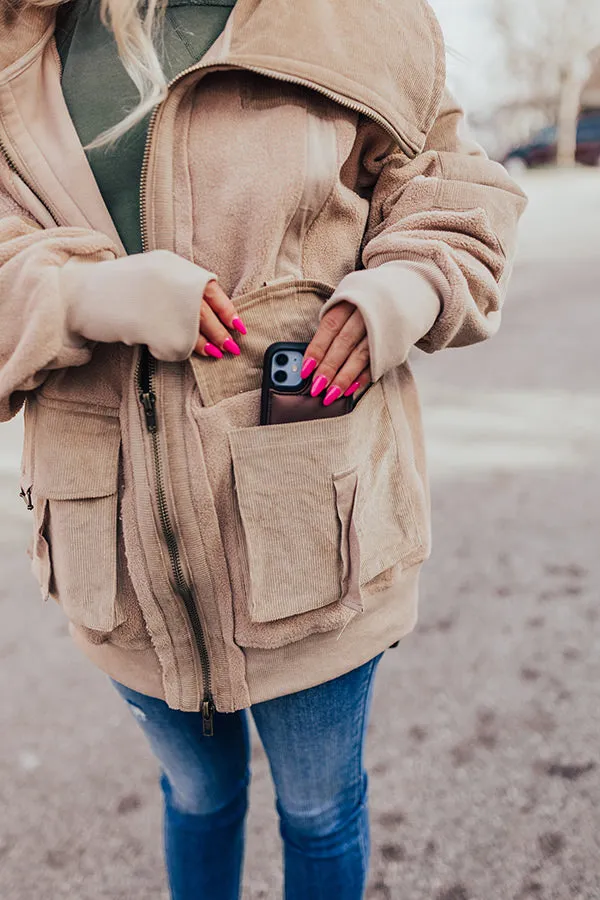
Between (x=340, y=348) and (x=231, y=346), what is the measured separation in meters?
0.15

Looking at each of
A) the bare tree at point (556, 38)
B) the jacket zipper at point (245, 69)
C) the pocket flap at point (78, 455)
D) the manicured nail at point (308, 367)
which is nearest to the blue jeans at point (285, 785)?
the pocket flap at point (78, 455)

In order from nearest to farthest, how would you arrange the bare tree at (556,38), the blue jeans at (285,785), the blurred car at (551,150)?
the blue jeans at (285,785)
the blurred car at (551,150)
the bare tree at (556,38)

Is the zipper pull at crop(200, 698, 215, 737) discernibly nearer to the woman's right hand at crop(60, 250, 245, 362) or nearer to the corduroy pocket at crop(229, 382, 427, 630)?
the corduroy pocket at crop(229, 382, 427, 630)

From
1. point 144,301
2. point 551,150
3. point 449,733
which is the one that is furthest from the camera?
point 551,150

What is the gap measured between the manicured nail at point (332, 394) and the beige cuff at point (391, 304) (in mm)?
54

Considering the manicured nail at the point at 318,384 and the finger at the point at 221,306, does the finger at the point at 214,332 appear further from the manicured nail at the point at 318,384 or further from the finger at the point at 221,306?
the manicured nail at the point at 318,384

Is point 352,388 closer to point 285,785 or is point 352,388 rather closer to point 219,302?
point 219,302

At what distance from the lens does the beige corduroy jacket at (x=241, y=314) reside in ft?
4.03

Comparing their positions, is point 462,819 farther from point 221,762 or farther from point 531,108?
point 531,108

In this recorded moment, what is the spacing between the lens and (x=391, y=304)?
1231 millimetres

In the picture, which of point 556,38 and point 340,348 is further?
point 556,38

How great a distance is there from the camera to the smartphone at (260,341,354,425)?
49.2 inches

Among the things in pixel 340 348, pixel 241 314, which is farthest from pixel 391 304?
pixel 241 314

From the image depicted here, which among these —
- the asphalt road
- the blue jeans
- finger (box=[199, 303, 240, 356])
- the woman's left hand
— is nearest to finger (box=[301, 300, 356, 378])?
the woman's left hand
